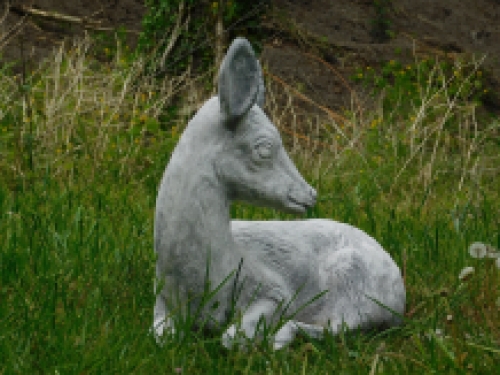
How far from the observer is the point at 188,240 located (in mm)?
2361

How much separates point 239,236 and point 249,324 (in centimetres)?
34

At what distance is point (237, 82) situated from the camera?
235 centimetres

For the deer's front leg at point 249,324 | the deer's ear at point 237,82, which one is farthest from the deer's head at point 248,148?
the deer's front leg at point 249,324

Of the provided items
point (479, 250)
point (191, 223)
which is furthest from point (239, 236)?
point (479, 250)

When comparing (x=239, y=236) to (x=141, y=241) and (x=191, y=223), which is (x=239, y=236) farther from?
(x=141, y=241)

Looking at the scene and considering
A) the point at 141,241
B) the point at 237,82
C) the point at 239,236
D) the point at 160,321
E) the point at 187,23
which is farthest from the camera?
the point at 187,23

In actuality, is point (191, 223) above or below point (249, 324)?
above

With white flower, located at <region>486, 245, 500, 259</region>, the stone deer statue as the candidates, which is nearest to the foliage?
the stone deer statue

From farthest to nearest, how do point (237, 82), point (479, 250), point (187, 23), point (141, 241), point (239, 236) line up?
point (187, 23)
point (141, 241)
point (239, 236)
point (237, 82)
point (479, 250)

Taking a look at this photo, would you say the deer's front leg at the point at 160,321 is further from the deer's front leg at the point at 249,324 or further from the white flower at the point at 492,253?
the white flower at the point at 492,253

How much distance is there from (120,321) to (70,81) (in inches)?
133

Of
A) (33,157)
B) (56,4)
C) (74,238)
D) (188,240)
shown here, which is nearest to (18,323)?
(188,240)

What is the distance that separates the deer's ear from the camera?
2.33 m

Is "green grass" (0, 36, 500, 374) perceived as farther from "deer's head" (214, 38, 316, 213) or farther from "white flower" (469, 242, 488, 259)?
"deer's head" (214, 38, 316, 213)
